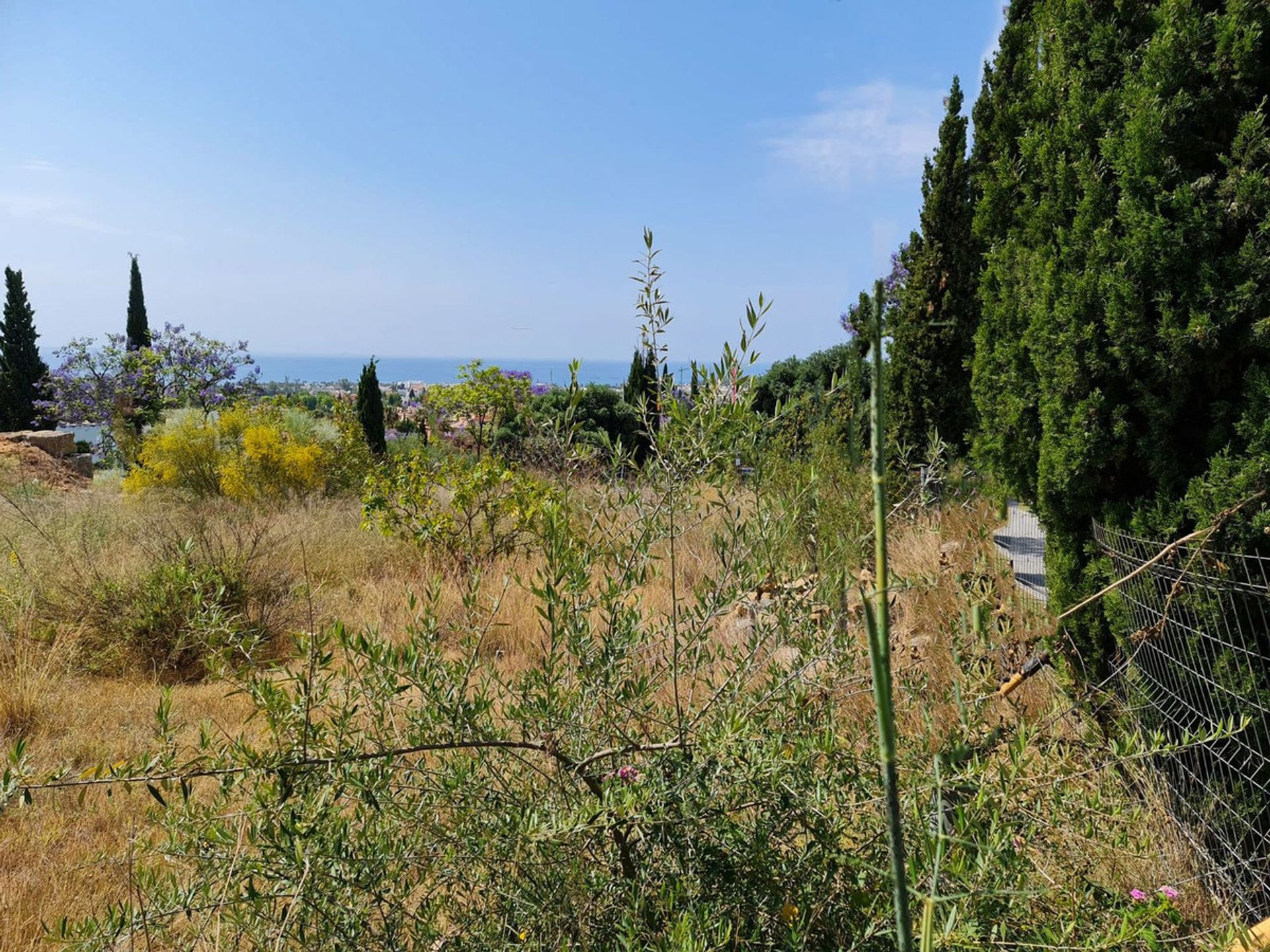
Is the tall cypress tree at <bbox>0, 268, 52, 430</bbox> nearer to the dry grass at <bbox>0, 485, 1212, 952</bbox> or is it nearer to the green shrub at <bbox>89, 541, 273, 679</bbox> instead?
the dry grass at <bbox>0, 485, 1212, 952</bbox>

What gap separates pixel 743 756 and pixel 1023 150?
3.18 metres

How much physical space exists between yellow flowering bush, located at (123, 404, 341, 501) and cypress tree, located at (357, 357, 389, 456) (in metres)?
3.07

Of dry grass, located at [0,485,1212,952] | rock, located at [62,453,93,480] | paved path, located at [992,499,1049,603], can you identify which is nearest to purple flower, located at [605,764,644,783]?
dry grass, located at [0,485,1212,952]

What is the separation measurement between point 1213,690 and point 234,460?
9.43 metres

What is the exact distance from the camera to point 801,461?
644cm

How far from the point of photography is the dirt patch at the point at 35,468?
1059 centimetres

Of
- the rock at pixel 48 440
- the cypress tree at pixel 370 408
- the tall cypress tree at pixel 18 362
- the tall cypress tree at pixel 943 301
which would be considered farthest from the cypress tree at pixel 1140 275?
the tall cypress tree at pixel 18 362

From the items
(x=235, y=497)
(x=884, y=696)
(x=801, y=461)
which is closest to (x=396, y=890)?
(x=884, y=696)

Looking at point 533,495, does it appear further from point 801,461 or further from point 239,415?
point 239,415

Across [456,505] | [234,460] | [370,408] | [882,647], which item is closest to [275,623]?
[456,505]

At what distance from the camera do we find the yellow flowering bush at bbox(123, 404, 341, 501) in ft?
30.0

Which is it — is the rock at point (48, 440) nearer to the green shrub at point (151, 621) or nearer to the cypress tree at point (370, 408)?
the cypress tree at point (370, 408)

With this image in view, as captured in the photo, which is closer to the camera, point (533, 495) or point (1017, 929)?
point (1017, 929)

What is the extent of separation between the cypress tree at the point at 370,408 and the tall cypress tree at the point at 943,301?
894 cm
